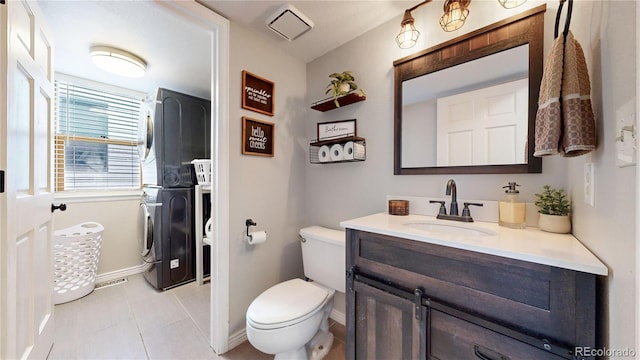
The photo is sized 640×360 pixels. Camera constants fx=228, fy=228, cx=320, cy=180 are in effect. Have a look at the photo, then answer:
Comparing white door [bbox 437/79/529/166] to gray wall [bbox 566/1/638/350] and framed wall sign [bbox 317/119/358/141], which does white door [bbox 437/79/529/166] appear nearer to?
gray wall [bbox 566/1/638/350]

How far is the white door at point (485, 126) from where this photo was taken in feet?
3.54

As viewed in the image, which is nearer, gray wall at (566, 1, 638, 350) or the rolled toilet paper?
gray wall at (566, 1, 638, 350)

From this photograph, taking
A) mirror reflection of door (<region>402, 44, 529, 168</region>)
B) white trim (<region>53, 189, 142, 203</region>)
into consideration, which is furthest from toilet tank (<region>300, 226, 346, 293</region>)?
white trim (<region>53, 189, 142, 203</region>)

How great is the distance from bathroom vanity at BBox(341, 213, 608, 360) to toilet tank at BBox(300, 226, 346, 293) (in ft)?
1.05

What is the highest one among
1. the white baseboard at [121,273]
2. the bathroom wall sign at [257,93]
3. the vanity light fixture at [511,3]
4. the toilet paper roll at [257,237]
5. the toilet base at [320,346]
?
the vanity light fixture at [511,3]

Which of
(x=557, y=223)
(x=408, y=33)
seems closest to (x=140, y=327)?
(x=557, y=223)

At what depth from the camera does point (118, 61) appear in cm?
181

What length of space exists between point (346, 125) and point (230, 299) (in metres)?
1.44

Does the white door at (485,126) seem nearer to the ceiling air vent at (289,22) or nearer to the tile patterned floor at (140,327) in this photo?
the ceiling air vent at (289,22)

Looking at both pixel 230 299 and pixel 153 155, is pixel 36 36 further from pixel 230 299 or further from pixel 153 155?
pixel 230 299

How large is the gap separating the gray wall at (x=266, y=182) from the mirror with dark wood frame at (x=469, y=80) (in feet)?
2.78

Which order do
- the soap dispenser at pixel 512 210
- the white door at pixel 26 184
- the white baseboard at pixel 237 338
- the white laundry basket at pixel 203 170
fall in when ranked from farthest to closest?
the white laundry basket at pixel 203 170 → the white baseboard at pixel 237 338 → the soap dispenser at pixel 512 210 → the white door at pixel 26 184

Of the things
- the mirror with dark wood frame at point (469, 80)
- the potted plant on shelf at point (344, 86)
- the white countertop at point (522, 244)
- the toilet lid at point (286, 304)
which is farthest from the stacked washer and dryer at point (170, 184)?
the mirror with dark wood frame at point (469, 80)

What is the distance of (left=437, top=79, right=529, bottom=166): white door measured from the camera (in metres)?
1.08
